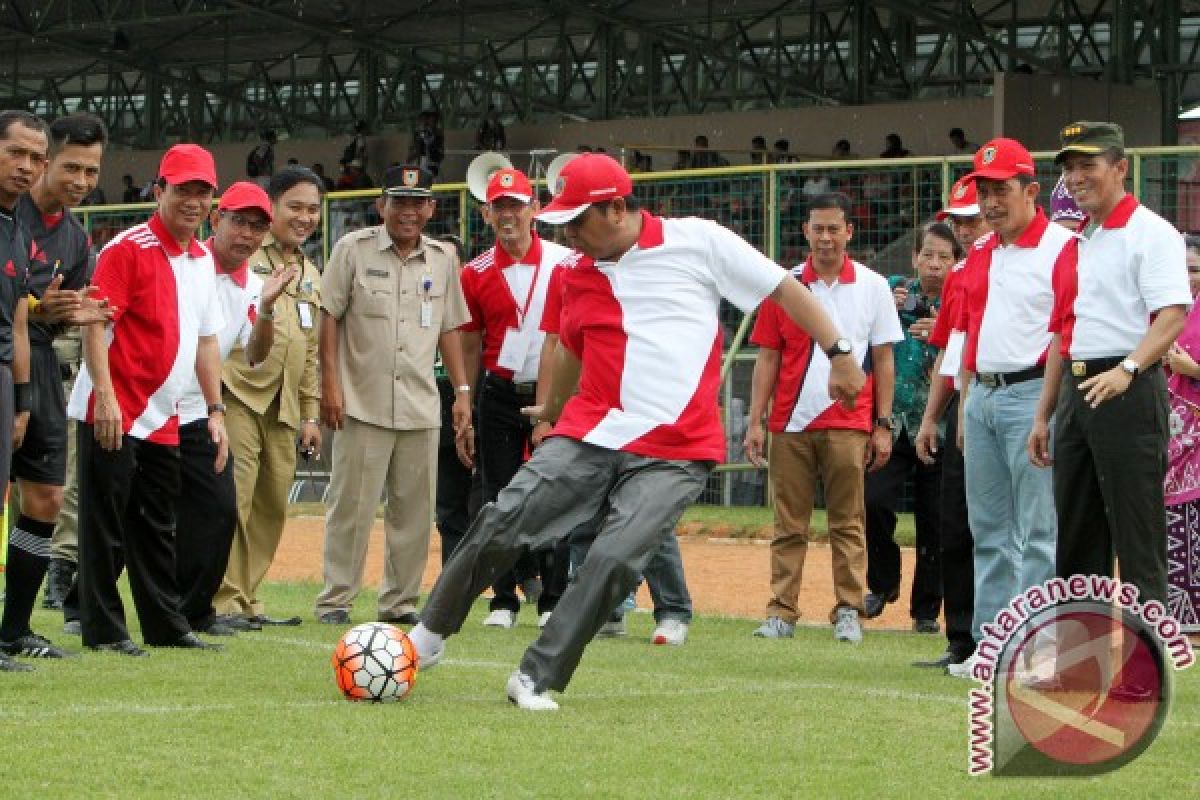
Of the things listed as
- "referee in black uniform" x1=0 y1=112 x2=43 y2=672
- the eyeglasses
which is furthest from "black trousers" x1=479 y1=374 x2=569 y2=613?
"referee in black uniform" x1=0 y1=112 x2=43 y2=672

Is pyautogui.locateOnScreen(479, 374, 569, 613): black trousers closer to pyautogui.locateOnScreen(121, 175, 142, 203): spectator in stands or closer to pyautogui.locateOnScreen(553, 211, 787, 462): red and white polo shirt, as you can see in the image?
pyautogui.locateOnScreen(553, 211, 787, 462): red and white polo shirt

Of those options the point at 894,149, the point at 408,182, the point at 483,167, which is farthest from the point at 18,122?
the point at 894,149

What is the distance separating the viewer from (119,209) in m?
23.5

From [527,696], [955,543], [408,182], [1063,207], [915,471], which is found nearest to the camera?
[527,696]

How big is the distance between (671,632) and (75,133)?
3.87 m

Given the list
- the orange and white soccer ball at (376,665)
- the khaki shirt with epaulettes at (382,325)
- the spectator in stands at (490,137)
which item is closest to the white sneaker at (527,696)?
the orange and white soccer ball at (376,665)

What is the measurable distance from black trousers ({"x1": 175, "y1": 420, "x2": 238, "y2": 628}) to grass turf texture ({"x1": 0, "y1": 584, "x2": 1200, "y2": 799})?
0.61 m

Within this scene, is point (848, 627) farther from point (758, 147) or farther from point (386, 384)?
point (758, 147)

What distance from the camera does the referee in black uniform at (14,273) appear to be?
27.9ft

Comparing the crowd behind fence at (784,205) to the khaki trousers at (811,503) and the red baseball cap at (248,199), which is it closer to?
the khaki trousers at (811,503)

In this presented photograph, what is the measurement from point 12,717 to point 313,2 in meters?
31.6

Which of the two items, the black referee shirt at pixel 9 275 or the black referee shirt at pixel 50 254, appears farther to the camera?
the black referee shirt at pixel 50 254

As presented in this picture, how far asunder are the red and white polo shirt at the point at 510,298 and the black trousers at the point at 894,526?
2111mm

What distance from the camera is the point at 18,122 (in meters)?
8.55
